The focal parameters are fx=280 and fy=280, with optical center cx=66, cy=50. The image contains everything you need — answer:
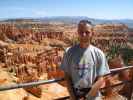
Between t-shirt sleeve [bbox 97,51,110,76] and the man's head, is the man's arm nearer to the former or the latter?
t-shirt sleeve [bbox 97,51,110,76]

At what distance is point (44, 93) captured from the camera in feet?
44.4

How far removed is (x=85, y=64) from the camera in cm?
272

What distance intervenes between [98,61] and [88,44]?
199 mm

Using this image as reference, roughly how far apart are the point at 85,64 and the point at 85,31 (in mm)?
321

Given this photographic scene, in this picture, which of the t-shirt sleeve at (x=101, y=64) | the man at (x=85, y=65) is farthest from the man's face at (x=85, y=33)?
the t-shirt sleeve at (x=101, y=64)

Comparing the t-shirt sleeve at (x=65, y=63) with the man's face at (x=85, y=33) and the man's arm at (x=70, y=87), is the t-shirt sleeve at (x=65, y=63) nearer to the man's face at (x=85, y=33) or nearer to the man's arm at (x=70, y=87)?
the man's arm at (x=70, y=87)

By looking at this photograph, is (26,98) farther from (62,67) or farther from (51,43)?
(51,43)

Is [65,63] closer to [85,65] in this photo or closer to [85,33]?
[85,65]

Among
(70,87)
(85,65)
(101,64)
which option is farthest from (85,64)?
(70,87)

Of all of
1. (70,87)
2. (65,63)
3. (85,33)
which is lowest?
(70,87)

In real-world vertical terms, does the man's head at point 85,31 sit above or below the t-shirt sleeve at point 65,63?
above

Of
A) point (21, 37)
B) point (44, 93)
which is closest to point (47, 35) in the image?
point (21, 37)

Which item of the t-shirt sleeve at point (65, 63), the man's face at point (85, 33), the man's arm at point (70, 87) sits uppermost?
the man's face at point (85, 33)

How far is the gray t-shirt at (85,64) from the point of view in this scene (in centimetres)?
272
